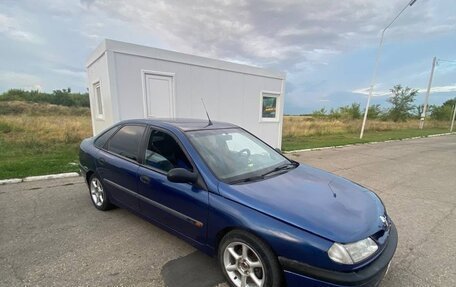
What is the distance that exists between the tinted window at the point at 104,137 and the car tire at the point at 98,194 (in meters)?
0.52

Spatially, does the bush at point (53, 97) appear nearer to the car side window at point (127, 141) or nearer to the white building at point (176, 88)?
the white building at point (176, 88)

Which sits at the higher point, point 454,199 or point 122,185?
point 122,185

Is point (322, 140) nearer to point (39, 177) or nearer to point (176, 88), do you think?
point (176, 88)

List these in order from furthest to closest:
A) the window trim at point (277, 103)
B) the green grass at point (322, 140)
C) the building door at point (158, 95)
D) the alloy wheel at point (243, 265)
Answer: the green grass at point (322, 140), the window trim at point (277, 103), the building door at point (158, 95), the alloy wheel at point (243, 265)

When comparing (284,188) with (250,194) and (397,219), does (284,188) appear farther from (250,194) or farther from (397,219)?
(397,219)

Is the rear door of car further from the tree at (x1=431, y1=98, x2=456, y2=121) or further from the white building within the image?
the tree at (x1=431, y1=98, x2=456, y2=121)

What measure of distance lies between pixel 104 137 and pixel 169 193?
6.44 feet

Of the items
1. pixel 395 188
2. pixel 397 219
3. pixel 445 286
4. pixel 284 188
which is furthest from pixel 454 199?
pixel 284 188

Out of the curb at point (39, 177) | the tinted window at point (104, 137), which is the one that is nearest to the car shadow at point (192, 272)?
the tinted window at point (104, 137)

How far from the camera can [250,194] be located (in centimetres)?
215

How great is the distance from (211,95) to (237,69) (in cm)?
149

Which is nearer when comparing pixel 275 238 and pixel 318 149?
pixel 275 238

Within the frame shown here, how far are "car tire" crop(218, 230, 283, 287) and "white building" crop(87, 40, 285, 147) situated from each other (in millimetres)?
5668

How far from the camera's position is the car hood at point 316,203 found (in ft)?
6.08
